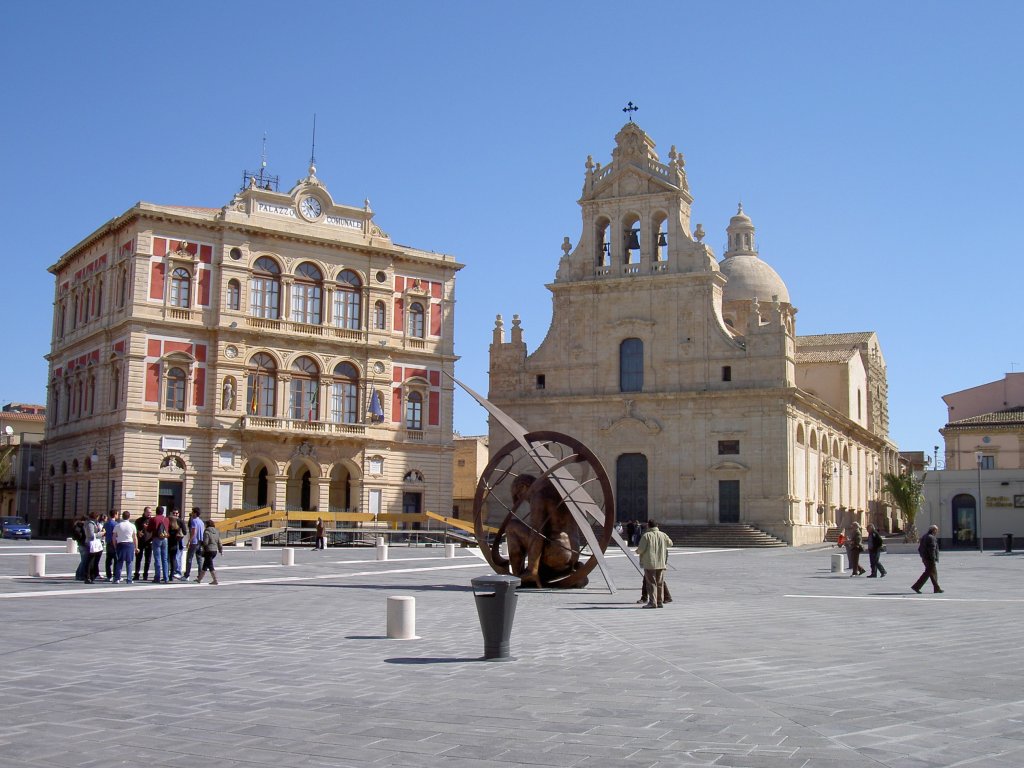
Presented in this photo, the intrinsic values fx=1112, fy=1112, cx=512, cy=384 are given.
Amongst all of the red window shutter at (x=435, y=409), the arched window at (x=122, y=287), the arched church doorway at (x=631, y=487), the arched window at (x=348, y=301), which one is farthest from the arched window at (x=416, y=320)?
the arched window at (x=122, y=287)

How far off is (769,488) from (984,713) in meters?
41.8

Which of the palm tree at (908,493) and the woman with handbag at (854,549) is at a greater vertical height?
the palm tree at (908,493)

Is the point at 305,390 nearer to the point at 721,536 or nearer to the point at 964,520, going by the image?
the point at 721,536

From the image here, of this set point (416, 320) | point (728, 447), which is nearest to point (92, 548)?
point (416, 320)

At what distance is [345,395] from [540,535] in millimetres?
31746

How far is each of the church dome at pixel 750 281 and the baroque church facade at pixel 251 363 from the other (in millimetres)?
20175

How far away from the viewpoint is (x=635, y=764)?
6969mm

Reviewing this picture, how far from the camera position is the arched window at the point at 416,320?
176ft

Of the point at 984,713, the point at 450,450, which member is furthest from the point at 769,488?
the point at 984,713

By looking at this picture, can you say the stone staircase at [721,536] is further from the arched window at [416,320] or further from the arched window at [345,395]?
the arched window at [345,395]

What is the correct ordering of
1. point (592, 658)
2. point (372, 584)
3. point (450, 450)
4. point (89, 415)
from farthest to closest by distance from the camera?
point (450, 450) < point (89, 415) < point (372, 584) < point (592, 658)

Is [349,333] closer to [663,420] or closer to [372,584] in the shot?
[663,420]

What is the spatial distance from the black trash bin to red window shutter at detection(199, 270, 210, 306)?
1534 inches

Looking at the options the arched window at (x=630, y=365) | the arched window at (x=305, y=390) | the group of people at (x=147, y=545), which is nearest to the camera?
the group of people at (x=147, y=545)
